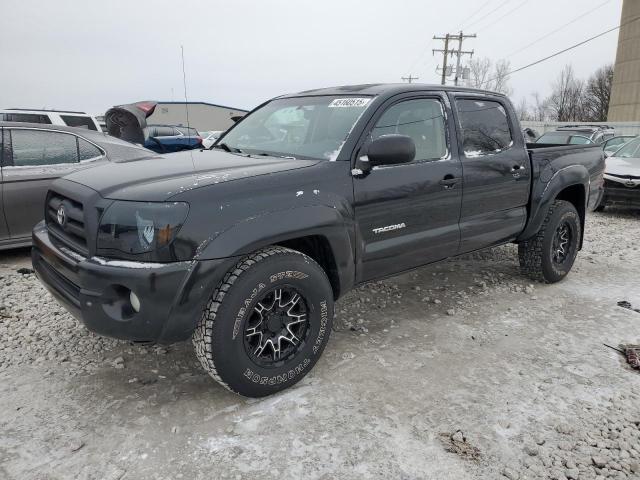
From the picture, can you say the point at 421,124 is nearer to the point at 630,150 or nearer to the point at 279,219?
the point at 279,219

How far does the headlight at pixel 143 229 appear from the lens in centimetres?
238

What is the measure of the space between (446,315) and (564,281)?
1769 millimetres

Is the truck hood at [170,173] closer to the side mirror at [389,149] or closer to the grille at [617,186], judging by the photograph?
the side mirror at [389,149]

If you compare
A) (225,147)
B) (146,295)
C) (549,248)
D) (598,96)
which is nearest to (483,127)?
(549,248)

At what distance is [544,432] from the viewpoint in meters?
2.55

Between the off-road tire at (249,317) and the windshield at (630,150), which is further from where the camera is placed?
the windshield at (630,150)

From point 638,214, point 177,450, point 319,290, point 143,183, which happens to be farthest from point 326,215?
point 638,214

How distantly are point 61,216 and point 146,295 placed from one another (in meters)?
0.98

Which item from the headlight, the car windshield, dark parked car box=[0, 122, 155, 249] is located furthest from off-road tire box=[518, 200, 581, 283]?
the car windshield

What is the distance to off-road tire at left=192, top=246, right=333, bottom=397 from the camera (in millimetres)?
2525

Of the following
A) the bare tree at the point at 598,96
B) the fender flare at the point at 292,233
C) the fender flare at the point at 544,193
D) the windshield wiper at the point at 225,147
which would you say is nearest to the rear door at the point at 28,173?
the windshield wiper at the point at 225,147

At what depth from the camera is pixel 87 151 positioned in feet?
18.2

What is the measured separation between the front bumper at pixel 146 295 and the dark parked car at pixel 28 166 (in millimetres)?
2929

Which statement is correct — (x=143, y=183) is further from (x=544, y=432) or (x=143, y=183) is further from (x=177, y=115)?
(x=177, y=115)
